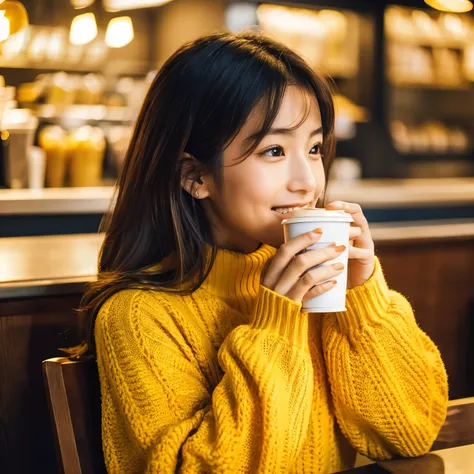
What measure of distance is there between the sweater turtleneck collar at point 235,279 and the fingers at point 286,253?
0.57 feet

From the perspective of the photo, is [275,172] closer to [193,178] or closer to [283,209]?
[283,209]

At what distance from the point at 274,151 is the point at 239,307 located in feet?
0.91

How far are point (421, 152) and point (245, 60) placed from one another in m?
4.59

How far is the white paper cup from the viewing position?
94cm

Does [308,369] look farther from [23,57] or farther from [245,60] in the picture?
[23,57]

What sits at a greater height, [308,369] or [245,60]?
[245,60]

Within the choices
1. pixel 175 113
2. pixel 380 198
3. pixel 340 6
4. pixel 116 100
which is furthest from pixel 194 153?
pixel 340 6

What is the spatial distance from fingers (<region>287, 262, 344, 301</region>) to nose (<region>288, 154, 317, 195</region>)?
169 mm

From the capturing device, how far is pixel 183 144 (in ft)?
3.77

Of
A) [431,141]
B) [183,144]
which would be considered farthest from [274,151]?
[431,141]

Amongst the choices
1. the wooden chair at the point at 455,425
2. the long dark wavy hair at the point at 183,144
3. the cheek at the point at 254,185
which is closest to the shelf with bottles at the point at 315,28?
the long dark wavy hair at the point at 183,144

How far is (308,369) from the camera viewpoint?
3.44 ft

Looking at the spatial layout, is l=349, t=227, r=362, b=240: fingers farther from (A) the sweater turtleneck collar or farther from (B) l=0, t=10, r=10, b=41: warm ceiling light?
(B) l=0, t=10, r=10, b=41: warm ceiling light

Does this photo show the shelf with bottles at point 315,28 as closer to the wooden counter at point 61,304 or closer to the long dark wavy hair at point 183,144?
the wooden counter at point 61,304
